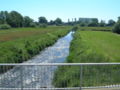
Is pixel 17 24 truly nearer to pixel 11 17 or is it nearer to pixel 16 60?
pixel 11 17

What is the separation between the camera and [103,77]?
24.3ft

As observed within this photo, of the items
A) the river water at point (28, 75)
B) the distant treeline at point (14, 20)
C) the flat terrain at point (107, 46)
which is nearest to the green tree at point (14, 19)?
the distant treeline at point (14, 20)

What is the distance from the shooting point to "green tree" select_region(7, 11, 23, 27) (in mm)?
89938

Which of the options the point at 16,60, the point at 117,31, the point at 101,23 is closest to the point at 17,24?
the point at 117,31

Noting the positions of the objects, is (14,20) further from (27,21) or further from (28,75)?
(28,75)

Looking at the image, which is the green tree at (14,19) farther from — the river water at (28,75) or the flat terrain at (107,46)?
the river water at (28,75)

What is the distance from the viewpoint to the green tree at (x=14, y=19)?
8994 centimetres

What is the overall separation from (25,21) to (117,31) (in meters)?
56.1

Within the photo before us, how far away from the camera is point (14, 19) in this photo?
90.6 metres

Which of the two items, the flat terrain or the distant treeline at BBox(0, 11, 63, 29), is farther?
the distant treeline at BBox(0, 11, 63, 29)

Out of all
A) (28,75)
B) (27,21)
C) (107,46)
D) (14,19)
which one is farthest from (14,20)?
(28,75)

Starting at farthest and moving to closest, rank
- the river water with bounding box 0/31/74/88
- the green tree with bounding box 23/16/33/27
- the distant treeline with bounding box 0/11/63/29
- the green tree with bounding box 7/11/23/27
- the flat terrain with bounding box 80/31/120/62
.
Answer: the green tree with bounding box 23/16/33/27 < the green tree with bounding box 7/11/23/27 < the distant treeline with bounding box 0/11/63/29 < the flat terrain with bounding box 80/31/120/62 < the river water with bounding box 0/31/74/88

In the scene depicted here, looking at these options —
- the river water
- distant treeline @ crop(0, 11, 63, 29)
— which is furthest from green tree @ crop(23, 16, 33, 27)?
the river water

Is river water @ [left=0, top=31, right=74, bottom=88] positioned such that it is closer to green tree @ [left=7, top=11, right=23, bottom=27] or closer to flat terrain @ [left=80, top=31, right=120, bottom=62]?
flat terrain @ [left=80, top=31, right=120, bottom=62]
